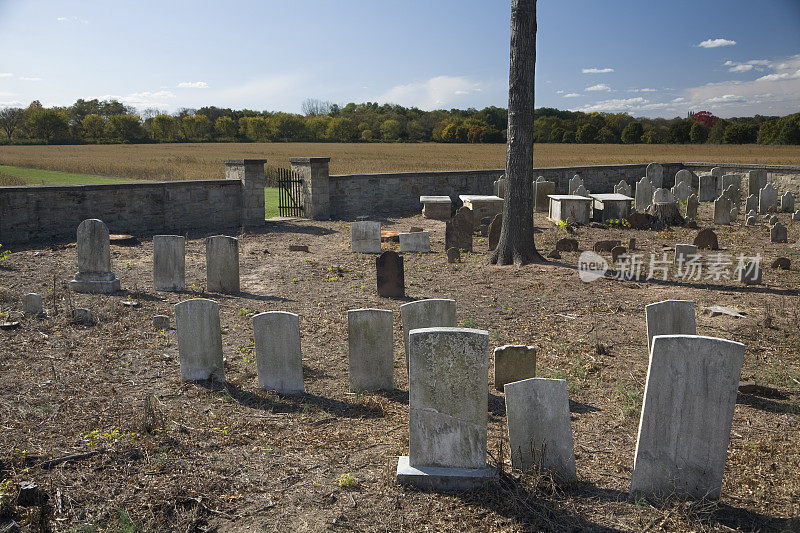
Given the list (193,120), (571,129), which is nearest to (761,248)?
(571,129)

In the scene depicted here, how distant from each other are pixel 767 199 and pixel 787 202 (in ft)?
2.13

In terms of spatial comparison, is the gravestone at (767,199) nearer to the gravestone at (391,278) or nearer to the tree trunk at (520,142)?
the tree trunk at (520,142)

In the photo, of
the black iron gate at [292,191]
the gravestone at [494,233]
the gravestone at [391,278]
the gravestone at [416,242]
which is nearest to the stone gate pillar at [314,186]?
the black iron gate at [292,191]

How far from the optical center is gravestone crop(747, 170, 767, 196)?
67.4ft

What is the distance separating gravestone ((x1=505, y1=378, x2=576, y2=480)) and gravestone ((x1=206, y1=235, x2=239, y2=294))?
6.56 metres

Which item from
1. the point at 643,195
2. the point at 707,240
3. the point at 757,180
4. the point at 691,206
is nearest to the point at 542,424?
the point at 707,240

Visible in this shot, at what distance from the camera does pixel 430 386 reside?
422cm

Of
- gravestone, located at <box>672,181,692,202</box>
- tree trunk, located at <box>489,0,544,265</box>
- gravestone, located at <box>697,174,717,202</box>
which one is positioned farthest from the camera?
gravestone, located at <box>697,174,717,202</box>

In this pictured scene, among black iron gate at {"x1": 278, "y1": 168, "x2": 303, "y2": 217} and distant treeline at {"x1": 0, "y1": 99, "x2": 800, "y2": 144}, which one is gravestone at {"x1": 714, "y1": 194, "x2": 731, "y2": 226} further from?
distant treeline at {"x1": 0, "y1": 99, "x2": 800, "y2": 144}

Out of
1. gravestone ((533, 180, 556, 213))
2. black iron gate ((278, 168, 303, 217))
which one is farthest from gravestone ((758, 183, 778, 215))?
black iron gate ((278, 168, 303, 217))

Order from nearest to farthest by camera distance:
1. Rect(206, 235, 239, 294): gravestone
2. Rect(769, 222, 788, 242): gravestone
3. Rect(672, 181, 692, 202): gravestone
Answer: Rect(206, 235, 239, 294): gravestone, Rect(769, 222, 788, 242): gravestone, Rect(672, 181, 692, 202): gravestone

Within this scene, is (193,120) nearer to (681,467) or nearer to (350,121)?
Answer: (350,121)

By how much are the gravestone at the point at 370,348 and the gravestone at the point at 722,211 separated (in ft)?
43.6

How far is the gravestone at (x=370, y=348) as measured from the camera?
601 centimetres
